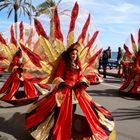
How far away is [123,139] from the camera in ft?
22.1

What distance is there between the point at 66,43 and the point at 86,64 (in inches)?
20.9

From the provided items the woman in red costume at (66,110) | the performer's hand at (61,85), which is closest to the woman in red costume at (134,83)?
the woman in red costume at (66,110)

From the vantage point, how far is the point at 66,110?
6.44 metres

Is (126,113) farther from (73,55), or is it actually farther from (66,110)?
(73,55)

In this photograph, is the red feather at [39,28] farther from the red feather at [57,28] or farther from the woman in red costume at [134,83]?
the woman in red costume at [134,83]

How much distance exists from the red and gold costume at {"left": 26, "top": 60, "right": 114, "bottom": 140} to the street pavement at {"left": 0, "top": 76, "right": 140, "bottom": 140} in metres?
0.37

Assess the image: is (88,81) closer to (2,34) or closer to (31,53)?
(31,53)

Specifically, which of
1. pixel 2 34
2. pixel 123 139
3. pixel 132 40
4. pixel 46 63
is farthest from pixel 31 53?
pixel 132 40

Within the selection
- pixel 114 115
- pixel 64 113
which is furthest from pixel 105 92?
pixel 64 113

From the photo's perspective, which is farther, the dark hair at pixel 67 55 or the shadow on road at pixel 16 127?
the shadow on road at pixel 16 127

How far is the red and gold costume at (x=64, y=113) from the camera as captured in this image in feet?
20.8

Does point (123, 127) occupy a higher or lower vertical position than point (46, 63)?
lower

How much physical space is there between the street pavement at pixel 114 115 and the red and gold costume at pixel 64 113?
0.37 meters

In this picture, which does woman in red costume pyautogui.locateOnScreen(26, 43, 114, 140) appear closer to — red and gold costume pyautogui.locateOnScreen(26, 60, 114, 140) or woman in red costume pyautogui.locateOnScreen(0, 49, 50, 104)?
red and gold costume pyautogui.locateOnScreen(26, 60, 114, 140)
